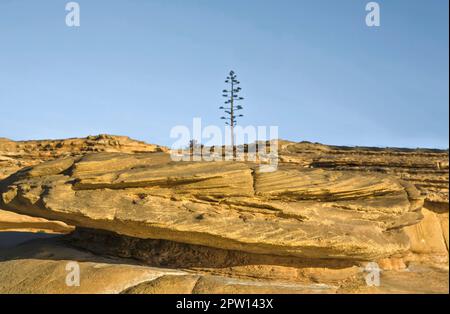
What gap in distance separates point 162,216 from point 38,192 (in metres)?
3.19

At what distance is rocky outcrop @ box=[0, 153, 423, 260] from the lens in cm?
850

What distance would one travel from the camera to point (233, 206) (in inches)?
354

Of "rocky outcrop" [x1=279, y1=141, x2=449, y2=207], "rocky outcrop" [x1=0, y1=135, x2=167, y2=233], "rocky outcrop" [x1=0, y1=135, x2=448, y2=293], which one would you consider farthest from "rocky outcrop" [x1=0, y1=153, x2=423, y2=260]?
"rocky outcrop" [x1=0, y1=135, x2=167, y2=233]

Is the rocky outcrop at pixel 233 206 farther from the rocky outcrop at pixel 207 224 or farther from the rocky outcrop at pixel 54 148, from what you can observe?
the rocky outcrop at pixel 54 148

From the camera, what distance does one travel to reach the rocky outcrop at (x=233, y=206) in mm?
8500

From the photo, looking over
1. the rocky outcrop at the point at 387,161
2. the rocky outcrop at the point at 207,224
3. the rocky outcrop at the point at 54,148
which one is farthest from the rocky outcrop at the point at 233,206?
the rocky outcrop at the point at 54,148

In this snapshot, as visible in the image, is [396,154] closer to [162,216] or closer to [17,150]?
[162,216]

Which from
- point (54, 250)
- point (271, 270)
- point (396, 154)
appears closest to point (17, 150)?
point (54, 250)

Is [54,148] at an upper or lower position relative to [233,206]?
upper

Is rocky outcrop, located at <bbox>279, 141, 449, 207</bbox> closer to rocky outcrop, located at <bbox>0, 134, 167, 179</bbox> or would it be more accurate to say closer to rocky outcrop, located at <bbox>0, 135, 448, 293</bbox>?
rocky outcrop, located at <bbox>0, 134, 167, 179</bbox>

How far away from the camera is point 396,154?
2345 cm

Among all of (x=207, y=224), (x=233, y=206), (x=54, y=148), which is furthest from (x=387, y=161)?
(x=54, y=148)

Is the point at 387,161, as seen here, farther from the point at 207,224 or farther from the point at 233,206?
the point at 207,224

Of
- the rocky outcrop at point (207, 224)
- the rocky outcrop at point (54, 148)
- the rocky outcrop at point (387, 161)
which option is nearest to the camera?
the rocky outcrop at point (207, 224)
